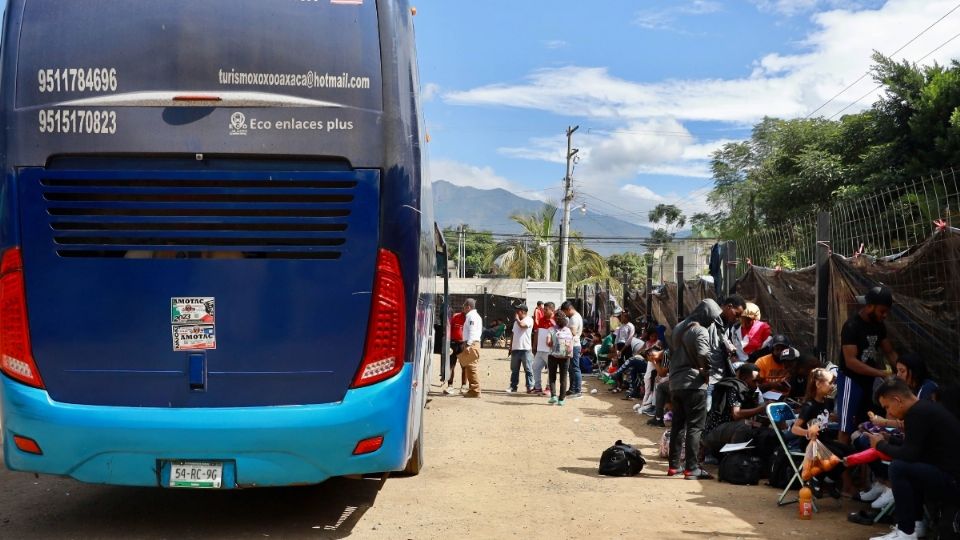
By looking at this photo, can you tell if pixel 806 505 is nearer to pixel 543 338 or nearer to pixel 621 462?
pixel 621 462

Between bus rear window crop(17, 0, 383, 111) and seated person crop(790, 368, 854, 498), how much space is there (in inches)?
204

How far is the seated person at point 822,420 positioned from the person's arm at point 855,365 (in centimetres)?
58

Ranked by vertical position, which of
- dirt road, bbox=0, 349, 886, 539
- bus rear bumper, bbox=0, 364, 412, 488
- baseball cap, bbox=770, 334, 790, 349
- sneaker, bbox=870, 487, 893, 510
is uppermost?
baseball cap, bbox=770, 334, 790, 349

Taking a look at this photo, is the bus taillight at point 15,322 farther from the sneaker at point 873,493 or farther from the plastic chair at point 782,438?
the sneaker at point 873,493

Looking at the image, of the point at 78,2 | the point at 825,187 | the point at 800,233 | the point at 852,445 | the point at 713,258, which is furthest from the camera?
the point at 825,187

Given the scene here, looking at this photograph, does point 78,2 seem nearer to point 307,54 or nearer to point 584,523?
point 307,54

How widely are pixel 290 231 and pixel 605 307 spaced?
23166 mm

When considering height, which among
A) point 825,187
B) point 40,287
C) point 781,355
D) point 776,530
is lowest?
point 776,530

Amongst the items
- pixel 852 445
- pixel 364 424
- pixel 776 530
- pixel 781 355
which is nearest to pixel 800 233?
pixel 781 355

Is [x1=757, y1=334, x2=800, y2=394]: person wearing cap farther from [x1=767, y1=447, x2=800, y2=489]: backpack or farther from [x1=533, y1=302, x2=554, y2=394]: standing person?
[x1=533, y1=302, x2=554, y2=394]: standing person

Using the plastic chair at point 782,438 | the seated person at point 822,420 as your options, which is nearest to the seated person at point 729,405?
the plastic chair at point 782,438

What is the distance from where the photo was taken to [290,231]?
5680mm

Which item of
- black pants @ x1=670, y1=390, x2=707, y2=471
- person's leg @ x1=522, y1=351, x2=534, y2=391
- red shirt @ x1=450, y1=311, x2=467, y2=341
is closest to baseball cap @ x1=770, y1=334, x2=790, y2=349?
black pants @ x1=670, y1=390, x2=707, y2=471

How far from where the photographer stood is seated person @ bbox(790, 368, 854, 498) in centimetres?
796
